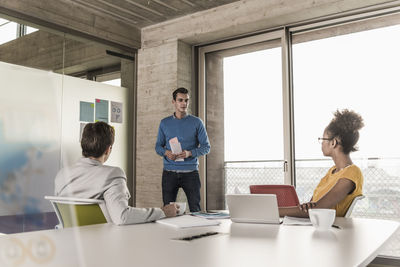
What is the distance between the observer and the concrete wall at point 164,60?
4457 mm

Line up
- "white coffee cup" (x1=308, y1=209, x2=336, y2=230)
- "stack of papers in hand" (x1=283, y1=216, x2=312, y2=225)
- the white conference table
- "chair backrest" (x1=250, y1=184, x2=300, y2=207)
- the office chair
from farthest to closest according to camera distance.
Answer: "chair backrest" (x1=250, y1=184, x2=300, y2=207)
the office chair
"stack of papers in hand" (x1=283, y1=216, x2=312, y2=225)
"white coffee cup" (x1=308, y1=209, x2=336, y2=230)
the white conference table

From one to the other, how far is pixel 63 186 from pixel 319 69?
3.10 meters

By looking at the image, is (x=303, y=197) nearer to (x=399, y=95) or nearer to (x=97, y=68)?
(x=399, y=95)

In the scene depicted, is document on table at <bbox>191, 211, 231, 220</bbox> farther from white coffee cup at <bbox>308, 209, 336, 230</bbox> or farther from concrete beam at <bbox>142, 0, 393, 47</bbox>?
concrete beam at <bbox>142, 0, 393, 47</bbox>

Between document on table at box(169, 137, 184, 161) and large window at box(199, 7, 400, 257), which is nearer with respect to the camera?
large window at box(199, 7, 400, 257)

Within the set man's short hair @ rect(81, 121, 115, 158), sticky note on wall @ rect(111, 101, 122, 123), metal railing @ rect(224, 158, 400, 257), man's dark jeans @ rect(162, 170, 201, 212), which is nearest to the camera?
man's short hair @ rect(81, 121, 115, 158)

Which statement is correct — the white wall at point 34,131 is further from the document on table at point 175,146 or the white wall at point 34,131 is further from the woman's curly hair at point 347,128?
the woman's curly hair at point 347,128

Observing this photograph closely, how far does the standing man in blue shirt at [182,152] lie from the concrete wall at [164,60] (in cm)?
68

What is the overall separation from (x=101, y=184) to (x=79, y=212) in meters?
0.15

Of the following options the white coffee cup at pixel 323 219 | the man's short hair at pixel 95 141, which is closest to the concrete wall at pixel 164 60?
the man's short hair at pixel 95 141

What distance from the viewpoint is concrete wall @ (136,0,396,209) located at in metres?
4.46

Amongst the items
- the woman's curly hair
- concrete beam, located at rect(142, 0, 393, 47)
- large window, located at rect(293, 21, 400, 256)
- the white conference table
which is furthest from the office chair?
concrete beam, located at rect(142, 0, 393, 47)

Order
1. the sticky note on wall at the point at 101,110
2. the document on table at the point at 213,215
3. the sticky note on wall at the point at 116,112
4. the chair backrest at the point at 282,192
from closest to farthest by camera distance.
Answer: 1. the document on table at the point at 213,215
2. the chair backrest at the point at 282,192
3. the sticky note on wall at the point at 101,110
4. the sticky note on wall at the point at 116,112

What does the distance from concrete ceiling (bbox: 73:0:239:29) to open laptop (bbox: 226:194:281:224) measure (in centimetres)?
320
